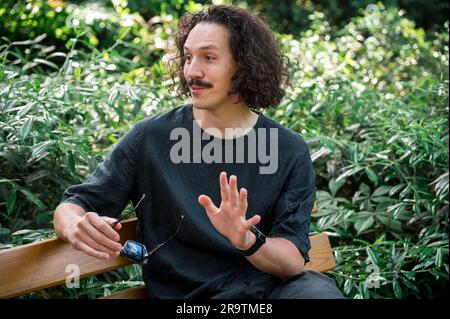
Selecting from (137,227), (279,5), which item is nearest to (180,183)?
(137,227)

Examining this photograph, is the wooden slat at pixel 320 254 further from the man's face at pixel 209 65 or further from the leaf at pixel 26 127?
the leaf at pixel 26 127

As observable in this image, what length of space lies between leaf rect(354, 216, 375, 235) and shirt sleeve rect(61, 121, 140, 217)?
1.18 metres

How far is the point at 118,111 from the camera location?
132 inches

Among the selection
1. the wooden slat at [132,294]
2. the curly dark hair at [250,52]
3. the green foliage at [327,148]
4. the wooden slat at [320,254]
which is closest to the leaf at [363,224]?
the green foliage at [327,148]

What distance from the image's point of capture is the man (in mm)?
2400

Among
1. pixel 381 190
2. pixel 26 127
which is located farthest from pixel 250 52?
pixel 381 190

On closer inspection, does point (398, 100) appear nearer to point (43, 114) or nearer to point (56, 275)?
point (43, 114)

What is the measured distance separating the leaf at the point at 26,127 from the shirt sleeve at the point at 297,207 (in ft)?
3.06

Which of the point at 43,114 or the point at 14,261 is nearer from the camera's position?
the point at 14,261

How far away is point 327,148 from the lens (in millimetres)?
3426

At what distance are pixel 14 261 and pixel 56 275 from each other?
5.4 inches

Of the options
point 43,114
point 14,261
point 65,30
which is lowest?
point 14,261

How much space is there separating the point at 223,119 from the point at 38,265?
2.32 ft
